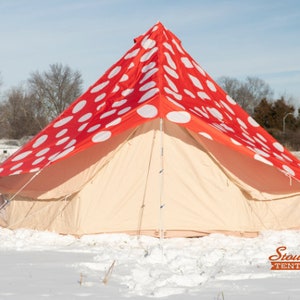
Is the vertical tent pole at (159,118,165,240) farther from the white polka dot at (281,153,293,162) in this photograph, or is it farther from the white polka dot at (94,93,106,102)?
the white polka dot at (281,153,293,162)

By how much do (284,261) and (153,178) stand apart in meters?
2.20

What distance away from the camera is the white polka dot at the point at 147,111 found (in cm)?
616

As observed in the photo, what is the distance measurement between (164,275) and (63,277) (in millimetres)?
728

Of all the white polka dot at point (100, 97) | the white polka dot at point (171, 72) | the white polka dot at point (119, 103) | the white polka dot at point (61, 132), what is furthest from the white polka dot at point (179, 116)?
the white polka dot at point (61, 132)

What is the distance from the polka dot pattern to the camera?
623 cm

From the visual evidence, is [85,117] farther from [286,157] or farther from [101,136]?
[286,157]

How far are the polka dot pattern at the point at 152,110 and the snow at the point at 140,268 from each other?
88cm

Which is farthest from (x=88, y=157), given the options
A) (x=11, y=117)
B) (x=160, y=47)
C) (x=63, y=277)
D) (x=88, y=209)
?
(x=11, y=117)

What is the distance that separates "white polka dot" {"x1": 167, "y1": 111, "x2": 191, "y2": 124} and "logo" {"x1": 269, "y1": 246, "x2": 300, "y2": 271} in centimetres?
163

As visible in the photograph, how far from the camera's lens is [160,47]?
764 centimetres

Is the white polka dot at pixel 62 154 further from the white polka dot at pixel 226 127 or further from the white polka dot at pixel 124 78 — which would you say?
the white polka dot at pixel 226 127

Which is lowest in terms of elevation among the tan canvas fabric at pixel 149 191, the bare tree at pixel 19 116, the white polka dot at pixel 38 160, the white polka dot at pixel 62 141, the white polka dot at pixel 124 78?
the tan canvas fabric at pixel 149 191

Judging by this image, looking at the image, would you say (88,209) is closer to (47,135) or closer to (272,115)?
(47,135)

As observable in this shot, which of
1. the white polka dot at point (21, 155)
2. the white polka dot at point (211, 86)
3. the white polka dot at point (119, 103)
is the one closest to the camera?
the white polka dot at point (119, 103)
